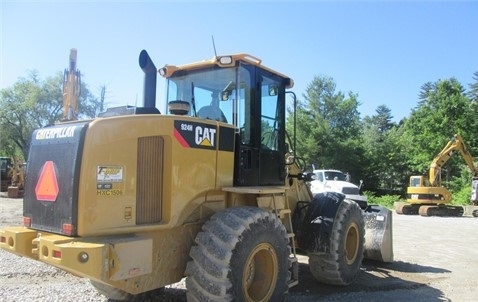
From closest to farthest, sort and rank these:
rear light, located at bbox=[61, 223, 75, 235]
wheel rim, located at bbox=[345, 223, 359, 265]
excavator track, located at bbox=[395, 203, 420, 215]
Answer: rear light, located at bbox=[61, 223, 75, 235]
wheel rim, located at bbox=[345, 223, 359, 265]
excavator track, located at bbox=[395, 203, 420, 215]

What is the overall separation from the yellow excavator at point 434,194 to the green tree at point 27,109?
29156 mm

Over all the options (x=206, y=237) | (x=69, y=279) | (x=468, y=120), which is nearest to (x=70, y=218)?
(x=206, y=237)

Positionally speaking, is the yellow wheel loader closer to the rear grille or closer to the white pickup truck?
→ the rear grille

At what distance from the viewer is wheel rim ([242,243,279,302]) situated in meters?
4.98

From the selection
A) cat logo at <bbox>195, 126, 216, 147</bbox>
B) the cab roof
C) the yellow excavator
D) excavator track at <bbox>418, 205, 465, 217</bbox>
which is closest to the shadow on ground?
cat logo at <bbox>195, 126, 216, 147</bbox>

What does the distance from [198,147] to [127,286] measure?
1.53 meters

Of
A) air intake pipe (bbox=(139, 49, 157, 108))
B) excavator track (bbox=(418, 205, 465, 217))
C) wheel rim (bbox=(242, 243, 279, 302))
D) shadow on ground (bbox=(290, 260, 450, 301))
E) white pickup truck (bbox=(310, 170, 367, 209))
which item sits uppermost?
air intake pipe (bbox=(139, 49, 157, 108))

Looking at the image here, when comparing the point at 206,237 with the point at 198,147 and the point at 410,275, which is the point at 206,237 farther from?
the point at 410,275

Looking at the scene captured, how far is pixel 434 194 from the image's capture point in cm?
2375

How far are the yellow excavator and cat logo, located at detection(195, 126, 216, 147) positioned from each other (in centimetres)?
2079

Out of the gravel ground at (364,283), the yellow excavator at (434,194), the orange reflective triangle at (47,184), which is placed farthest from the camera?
the yellow excavator at (434,194)

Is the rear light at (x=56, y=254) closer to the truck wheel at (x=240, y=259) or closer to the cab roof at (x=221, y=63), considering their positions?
the truck wheel at (x=240, y=259)

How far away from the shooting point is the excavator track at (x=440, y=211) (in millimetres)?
23141

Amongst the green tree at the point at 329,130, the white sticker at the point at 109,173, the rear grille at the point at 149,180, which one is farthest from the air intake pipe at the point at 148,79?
the green tree at the point at 329,130
